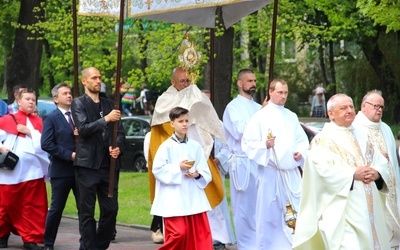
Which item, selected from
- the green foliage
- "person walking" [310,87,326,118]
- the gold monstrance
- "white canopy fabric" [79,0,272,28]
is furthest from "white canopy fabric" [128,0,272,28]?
"person walking" [310,87,326,118]

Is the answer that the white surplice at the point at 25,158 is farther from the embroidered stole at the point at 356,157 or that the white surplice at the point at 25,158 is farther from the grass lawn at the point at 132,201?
the embroidered stole at the point at 356,157

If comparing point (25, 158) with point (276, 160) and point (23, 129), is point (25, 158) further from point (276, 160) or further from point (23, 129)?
point (276, 160)

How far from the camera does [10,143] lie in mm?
14078

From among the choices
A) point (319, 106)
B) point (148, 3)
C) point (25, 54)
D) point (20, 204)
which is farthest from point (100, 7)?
point (319, 106)

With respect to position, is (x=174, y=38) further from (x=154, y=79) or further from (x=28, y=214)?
(x=28, y=214)

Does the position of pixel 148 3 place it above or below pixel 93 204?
above

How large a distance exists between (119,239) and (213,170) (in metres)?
2.36

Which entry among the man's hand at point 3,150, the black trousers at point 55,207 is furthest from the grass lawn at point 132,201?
the black trousers at point 55,207

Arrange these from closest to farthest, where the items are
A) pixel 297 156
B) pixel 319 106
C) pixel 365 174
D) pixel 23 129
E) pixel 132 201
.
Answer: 1. pixel 365 174
2. pixel 297 156
3. pixel 23 129
4. pixel 132 201
5. pixel 319 106

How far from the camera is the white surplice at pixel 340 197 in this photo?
10.4m

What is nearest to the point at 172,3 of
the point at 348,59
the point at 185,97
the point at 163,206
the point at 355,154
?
the point at 185,97

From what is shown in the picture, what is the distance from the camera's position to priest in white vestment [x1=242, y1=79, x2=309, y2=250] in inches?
513

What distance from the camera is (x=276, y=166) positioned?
1316 centimetres

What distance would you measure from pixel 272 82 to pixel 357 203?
9.81 feet
